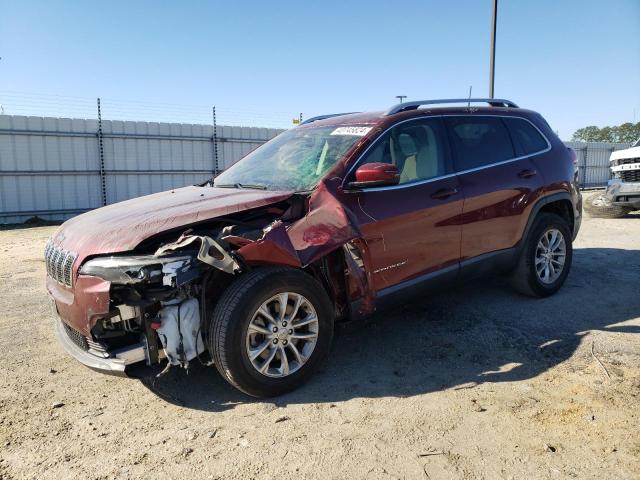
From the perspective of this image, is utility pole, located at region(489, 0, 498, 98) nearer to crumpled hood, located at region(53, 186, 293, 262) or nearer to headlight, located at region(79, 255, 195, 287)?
crumpled hood, located at region(53, 186, 293, 262)

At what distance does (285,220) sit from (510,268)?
2.56 m

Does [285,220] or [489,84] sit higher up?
Answer: [489,84]

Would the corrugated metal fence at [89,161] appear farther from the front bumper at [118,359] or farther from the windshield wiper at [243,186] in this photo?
the front bumper at [118,359]

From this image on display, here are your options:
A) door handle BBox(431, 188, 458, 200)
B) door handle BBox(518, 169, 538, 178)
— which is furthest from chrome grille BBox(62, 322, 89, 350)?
door handle BBox(518, 169, 538, 178)

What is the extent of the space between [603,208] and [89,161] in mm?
13368

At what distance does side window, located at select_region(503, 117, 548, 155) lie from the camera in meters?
5.06

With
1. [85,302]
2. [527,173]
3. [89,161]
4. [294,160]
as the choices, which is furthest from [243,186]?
[89,161]

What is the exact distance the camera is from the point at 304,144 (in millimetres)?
4344

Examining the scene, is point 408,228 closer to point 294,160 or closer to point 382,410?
point 294,160

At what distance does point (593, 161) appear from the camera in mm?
25219

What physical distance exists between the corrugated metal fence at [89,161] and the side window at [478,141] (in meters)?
9.65

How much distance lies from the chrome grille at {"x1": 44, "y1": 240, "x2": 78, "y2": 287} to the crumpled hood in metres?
0.04

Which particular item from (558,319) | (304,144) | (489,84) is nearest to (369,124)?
(304,144)

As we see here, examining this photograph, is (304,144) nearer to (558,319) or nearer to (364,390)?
(364,390)
